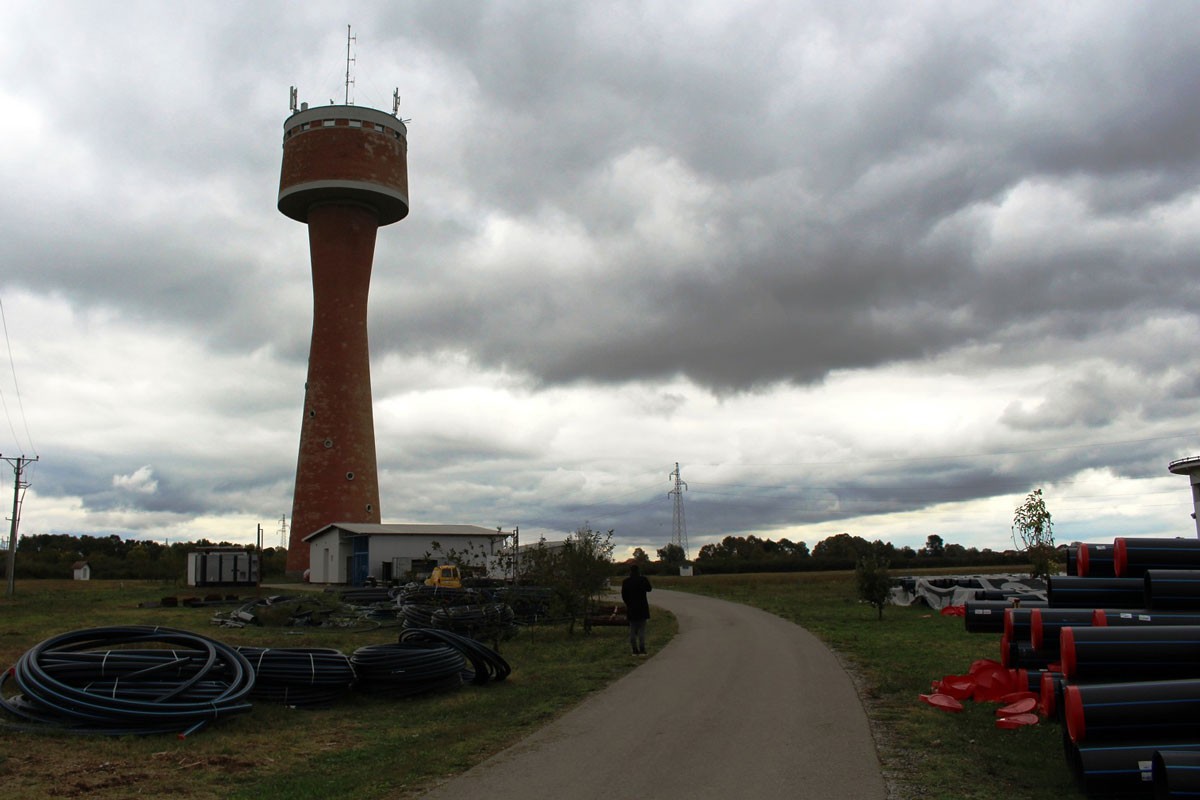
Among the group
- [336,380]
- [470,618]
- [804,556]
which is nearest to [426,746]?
[470,618]

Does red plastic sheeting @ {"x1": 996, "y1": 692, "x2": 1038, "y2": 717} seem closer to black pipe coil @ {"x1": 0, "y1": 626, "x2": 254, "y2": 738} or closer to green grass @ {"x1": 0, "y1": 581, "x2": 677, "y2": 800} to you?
green grass @ {"x1": 0, "y1": 581, "x2": 677, "y2": 800}

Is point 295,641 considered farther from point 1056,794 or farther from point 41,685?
point 1056,794

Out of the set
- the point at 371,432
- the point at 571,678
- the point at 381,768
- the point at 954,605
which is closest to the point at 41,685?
the point at 381,768

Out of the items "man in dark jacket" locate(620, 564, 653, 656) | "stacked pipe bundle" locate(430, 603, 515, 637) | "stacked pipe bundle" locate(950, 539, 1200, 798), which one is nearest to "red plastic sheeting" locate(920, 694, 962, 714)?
"stacked pipe bundle" locate(950, 539, 1200, 798)

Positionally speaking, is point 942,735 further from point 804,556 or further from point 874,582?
point 804,556

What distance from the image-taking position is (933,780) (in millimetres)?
8109

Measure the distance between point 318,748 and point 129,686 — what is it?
8.61 ft

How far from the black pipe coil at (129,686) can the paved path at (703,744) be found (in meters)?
4.12

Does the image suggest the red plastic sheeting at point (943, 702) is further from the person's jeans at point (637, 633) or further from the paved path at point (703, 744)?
the person's jeans at point (637, 633)

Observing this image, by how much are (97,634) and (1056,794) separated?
11430 mm

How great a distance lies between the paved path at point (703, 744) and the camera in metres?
7.89

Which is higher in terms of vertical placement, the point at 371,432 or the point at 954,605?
the point at 371,432

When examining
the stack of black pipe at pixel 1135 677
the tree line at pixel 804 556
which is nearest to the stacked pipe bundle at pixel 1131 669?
the stack of black pipe at pixel 1135 677

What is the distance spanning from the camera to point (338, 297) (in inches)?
1796
